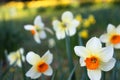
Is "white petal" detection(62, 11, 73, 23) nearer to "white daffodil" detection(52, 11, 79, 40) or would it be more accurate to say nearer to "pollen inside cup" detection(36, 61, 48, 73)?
"white daffodil" detection(52, 11, 79, 40)

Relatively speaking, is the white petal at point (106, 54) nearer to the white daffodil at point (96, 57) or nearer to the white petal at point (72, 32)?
the white daffodil at point (96, 57)

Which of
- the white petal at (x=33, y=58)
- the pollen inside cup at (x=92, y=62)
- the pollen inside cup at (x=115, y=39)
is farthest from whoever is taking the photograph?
the pollen inside cup at (x=115, y=39)

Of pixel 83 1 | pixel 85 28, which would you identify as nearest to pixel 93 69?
pixel 85 28

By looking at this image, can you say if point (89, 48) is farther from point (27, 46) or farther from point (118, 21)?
point (118, 21)

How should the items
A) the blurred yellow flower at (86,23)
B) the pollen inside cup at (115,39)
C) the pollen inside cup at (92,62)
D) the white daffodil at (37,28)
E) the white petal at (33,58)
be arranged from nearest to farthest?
the pollen inside cup at (92,62), the white petal at (33,58), the pollen inside cup at (115,39), the white daffodil at (37,28), the blurred yellow flower at (86,23)

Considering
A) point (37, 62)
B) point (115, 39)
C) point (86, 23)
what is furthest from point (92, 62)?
point (86, 23)

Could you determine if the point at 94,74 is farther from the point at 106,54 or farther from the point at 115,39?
the point at 115,39

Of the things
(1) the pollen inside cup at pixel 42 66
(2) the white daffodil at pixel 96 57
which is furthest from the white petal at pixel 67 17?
(2) the white daffodil at pixel 96 57
